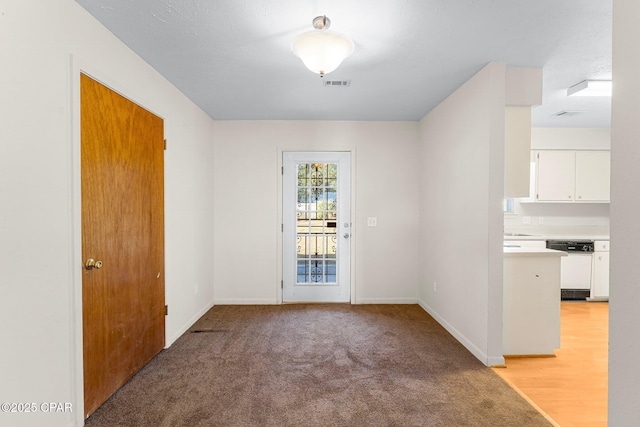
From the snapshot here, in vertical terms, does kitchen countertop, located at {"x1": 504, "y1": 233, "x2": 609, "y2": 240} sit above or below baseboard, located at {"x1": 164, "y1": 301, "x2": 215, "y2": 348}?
above

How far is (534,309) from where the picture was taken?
2865 millimetres

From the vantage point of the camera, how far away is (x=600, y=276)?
461cm

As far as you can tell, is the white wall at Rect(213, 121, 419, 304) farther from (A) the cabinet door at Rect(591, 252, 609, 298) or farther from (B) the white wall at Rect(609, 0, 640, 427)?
(B) the white wall at Rect(609, 0, 640, 427)

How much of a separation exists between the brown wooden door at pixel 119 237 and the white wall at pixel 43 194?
12 cm

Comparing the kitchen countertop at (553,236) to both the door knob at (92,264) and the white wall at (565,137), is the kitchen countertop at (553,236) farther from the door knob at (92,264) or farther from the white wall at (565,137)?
the door knob at (92,264)

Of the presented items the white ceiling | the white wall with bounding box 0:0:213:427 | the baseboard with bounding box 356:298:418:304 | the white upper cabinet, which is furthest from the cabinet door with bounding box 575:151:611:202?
the white wall with bounding box 0:0:213:427

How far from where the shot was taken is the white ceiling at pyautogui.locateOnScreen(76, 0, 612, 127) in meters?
1.92

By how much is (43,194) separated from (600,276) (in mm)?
6260

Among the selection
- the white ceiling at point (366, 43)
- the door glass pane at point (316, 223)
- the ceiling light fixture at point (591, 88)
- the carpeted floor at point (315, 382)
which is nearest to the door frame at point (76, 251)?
the carpeted floor at point (315, 382)

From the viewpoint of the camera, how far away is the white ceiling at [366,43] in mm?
1918

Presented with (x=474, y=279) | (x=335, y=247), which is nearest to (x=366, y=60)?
(x=474, y=279)

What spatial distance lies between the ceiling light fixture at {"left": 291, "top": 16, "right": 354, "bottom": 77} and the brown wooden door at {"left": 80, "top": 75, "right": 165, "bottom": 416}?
133cm

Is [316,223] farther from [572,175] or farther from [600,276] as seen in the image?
[600,276]

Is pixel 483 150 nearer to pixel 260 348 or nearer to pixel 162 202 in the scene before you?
pixel 260 348
